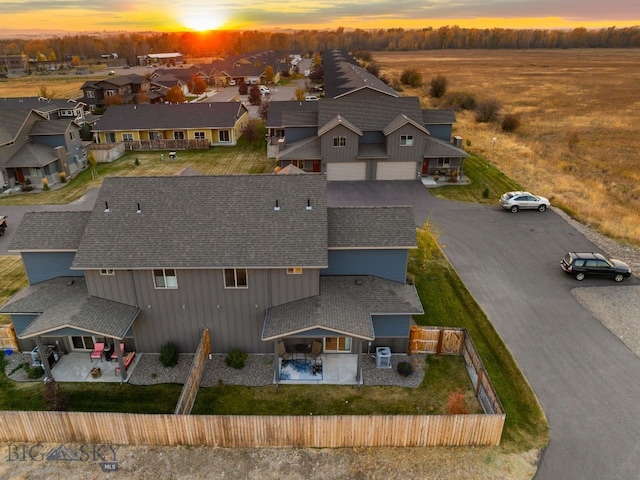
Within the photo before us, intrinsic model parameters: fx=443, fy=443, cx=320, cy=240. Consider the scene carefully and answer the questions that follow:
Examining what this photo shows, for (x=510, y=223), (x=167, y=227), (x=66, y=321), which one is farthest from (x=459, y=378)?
(x=510, y=223)

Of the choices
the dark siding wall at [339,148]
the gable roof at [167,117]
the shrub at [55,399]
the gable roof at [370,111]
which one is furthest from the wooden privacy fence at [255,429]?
the gable roof at [167,117]

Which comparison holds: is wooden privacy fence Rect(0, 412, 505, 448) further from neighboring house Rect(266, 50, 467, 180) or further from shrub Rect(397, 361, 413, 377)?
neighboring house Rect(266, 50, 467, 180)

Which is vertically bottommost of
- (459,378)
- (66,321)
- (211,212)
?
(459,378)

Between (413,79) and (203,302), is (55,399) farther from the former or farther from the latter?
(413,79)

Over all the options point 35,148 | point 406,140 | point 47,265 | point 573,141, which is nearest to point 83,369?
point 47,265

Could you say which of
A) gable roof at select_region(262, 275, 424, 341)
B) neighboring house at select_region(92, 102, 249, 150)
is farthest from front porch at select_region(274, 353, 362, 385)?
neighboring house at select_region(92, 102, 249, 150)

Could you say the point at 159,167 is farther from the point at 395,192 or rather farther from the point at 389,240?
the point at 389,240

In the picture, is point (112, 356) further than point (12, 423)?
Yes
